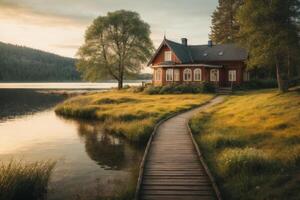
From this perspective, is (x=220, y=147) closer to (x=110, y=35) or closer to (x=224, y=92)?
(x=224, y=92)

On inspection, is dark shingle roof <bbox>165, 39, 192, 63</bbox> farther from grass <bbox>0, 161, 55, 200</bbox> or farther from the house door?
grass <bbox>0, 161, 55, 200</bbox>

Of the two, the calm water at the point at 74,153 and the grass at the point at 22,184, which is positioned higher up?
the grass at the point at 22,184

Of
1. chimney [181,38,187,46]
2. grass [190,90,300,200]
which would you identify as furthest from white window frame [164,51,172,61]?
grass [190,90,300,200]

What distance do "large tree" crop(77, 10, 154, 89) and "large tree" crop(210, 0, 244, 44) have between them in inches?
774

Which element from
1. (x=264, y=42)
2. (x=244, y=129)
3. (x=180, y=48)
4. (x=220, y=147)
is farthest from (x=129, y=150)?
(x=180, y=48)

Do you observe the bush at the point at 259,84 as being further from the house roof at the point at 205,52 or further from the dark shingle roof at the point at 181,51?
the dark shingle roof at the point at 181,51

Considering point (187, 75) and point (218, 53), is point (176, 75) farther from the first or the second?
point (218, 53)

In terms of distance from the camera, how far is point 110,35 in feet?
219

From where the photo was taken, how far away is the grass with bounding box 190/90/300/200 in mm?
12203

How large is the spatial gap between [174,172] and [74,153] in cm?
952

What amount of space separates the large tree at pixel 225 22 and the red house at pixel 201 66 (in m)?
19.0

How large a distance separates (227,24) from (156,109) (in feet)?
165

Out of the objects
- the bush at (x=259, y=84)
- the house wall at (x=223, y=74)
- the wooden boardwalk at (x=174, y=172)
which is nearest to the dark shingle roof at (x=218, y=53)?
the house wall at (x=223, y=74)

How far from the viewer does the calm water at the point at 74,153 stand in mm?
15013
